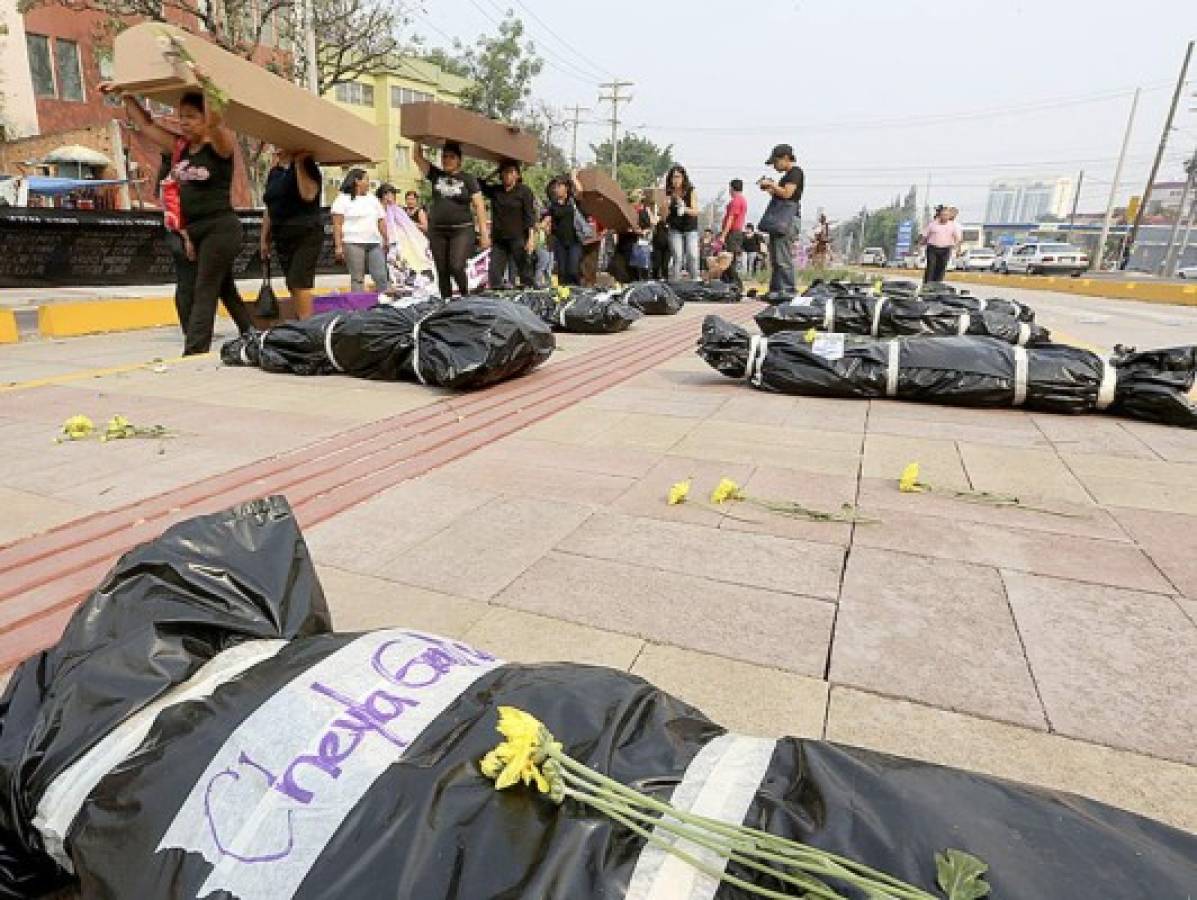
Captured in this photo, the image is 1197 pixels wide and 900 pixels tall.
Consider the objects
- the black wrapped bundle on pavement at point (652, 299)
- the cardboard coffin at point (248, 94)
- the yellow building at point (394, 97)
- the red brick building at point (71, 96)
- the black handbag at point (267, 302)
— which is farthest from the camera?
the yellow building at point (394, 97)

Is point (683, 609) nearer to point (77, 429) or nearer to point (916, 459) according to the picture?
point (916, 459)

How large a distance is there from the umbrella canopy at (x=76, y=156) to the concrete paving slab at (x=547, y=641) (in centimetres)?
2836

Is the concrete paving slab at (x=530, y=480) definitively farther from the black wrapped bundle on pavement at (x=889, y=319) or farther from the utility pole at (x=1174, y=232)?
the utility pole at (x=1174, y=232)

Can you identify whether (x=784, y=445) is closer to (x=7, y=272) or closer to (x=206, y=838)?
(x=206, y=838)

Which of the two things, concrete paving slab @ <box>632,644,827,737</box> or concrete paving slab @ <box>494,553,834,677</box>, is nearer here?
concrete paving slab @ <box>632,644,827,737</box>

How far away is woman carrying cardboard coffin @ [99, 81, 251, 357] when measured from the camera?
5426 millimetres

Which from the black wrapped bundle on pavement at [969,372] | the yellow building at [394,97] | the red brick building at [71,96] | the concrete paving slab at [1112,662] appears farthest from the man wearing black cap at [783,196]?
the yellow building at [394,97]

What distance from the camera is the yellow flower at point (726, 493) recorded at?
10.1 ft

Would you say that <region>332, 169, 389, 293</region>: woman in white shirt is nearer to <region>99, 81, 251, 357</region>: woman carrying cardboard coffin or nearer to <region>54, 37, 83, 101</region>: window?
<region>99, 81, 251, 357</region>: woman carrying cardboard coffin

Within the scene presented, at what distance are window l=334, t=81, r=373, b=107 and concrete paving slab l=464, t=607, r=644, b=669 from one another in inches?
1921

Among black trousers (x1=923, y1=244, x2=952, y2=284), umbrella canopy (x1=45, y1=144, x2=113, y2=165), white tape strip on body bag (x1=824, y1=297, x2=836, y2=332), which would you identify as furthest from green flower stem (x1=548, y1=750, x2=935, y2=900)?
umbrella canopy (x1=45, y1=144, x2=113, y2=165)

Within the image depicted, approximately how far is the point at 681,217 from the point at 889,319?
621cm

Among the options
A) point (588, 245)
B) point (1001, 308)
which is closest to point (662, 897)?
point (1001, 308)

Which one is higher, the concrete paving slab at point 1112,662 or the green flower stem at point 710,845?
the green flower stem at point 710,845
